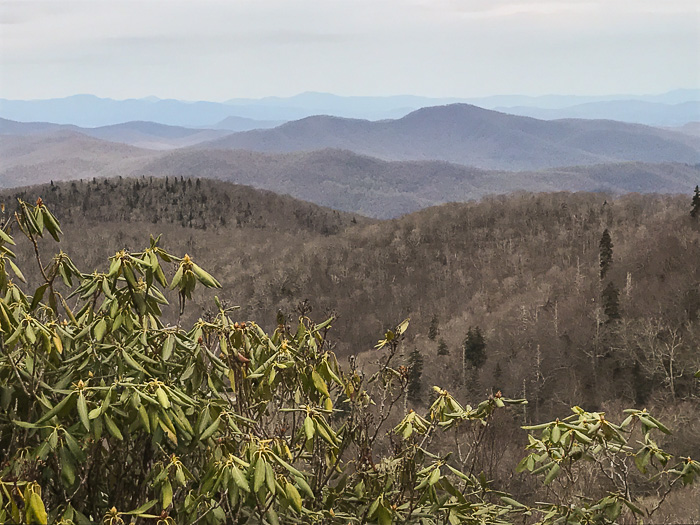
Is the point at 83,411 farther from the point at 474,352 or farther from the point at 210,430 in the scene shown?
the point at 474,352

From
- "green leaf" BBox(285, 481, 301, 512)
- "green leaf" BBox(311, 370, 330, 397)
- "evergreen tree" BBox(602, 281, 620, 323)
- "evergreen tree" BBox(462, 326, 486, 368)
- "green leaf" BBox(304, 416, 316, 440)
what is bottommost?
"evergreen tree" BBox(462, 326, 486, 368)

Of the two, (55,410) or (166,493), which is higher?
(55,410)

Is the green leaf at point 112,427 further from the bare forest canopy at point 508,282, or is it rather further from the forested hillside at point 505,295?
the bare forest canopy at point 508,282

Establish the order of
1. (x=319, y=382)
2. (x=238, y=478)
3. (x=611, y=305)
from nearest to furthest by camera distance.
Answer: (x=238, y=478) → (x=319, y=382) → (x=611, y=305)

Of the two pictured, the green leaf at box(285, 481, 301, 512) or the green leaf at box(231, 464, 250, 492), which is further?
the green leaf at box(285, 481, 301, 512)

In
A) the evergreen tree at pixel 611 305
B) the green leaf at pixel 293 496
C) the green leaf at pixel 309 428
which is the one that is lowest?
the evergreen tree at pixel 611 305

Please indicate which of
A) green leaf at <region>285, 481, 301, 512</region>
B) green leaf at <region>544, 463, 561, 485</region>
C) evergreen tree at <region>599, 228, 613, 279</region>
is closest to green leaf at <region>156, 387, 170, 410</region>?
green leaf at <region>285, 481, 301, 512</region>

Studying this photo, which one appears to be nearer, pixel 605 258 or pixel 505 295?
pixel 605 258

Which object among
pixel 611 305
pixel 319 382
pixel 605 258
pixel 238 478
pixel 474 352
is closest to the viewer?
pixel 238 478

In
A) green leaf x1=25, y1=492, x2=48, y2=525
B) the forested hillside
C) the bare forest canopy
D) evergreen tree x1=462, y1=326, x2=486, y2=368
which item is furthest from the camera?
evergreen tree x1=462, y1=326, x2=486, y2=368

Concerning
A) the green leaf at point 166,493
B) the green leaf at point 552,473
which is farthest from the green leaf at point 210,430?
the green leaf at point 552,473

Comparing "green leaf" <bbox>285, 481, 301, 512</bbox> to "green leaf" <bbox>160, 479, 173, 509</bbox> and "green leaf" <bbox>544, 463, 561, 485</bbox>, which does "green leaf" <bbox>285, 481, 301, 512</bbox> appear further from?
"green leaf" <bbox>544, 463, 561, 485</bbox>

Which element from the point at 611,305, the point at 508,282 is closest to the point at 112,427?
the point at 611,305

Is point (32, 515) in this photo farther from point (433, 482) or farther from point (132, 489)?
point (433, 482)
